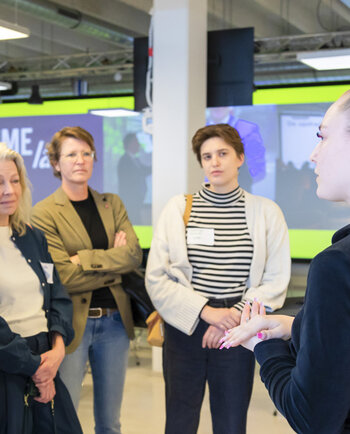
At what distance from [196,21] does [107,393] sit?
3.02 m

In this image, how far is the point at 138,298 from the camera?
3.08m

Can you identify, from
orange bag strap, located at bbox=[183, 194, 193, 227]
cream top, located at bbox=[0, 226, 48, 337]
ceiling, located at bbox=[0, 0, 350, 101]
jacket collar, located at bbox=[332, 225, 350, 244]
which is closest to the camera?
jacket collar, located at bbox=[332, 225, 350, 244]

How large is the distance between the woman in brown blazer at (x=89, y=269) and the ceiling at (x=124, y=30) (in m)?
4.77

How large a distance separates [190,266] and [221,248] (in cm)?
18

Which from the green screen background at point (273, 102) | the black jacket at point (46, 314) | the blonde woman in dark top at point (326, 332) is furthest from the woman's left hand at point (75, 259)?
the green screen background at point (273, 102)

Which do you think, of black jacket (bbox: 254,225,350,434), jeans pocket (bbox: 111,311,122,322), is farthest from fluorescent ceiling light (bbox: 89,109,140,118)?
black jacket (bbox: 254,225,350,434)

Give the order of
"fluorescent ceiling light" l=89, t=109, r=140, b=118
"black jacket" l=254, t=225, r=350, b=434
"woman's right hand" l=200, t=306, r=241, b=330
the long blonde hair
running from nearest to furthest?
"black jacket" l=254, t=225, r=350, b=434, the long blonde hair, "woman's right hand" l=200, t=306, r=241, b=330, "fluorescent ceiling light" l=89, t=109, r=140, b=118

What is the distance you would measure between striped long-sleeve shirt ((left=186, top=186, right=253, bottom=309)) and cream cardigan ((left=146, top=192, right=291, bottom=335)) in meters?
0.04

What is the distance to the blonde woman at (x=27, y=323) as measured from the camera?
226cm

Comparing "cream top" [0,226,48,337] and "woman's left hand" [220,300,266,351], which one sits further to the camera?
"cream top" [0,226,48,337]

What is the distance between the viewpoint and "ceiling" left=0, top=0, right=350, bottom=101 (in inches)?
320

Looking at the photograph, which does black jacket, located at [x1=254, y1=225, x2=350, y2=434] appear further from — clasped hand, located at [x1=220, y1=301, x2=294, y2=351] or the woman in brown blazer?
the woman in brown blazer

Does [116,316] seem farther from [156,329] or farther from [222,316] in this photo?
[222,316]

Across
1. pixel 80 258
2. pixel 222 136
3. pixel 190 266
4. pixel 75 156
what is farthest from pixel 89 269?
pixel 222 136
